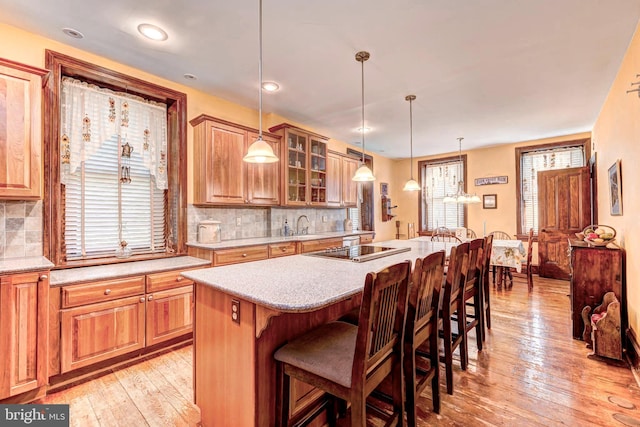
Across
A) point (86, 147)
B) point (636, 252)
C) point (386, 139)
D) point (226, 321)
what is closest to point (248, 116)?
point (86, 147)

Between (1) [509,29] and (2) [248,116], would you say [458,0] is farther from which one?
(2) [248,116]

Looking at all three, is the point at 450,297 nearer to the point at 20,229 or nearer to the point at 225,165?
the point at 225,165

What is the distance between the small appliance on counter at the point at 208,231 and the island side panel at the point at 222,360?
1.74m

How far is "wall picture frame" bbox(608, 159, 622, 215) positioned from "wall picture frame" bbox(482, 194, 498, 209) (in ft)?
8.96

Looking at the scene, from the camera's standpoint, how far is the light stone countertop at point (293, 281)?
50.7 inches

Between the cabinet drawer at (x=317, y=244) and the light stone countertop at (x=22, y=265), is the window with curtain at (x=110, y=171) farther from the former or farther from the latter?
the cabinet drawer at (x=317, y=244)

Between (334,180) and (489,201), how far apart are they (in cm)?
361

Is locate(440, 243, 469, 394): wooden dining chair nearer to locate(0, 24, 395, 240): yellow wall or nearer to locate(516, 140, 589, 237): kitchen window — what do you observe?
locate(0, 24, 395, 240): yellow wall

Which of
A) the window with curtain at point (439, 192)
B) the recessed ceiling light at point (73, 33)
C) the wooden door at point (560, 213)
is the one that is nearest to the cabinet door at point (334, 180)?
the window with curtain at point (439, 192)

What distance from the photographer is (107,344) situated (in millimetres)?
2355

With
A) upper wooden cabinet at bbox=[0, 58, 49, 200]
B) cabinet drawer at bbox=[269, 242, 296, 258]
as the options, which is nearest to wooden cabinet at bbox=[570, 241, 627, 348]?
cabinet drawer at bbox=[269, 242, 296, 258]

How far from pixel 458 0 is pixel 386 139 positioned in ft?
12.2

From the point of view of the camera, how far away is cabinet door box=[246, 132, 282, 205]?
3.85 metres

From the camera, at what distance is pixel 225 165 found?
356 centimetres
